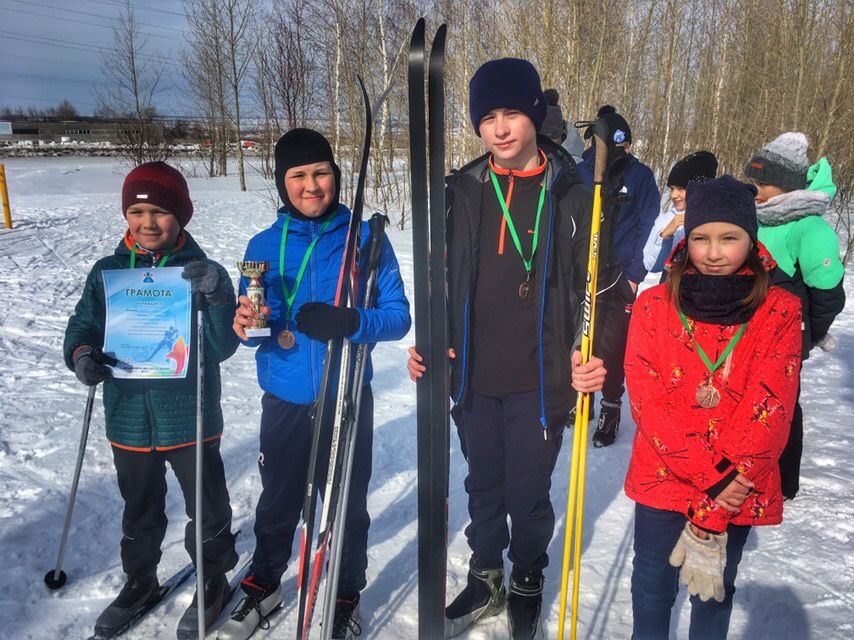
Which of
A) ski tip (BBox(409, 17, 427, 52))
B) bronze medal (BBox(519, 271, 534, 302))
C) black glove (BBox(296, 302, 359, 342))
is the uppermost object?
ski tip (BBox(409, 17, 427, 52))

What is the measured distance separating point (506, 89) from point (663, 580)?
158 cm

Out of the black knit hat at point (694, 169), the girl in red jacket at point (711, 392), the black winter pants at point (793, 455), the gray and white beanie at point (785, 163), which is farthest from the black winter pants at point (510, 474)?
the black knit hat at point (694, 169)

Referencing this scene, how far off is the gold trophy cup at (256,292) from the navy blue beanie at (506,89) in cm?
86

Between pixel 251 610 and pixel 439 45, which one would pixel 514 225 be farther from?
pixel 251 610

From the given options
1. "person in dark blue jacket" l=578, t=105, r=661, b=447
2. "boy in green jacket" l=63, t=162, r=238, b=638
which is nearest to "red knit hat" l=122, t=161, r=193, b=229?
"boy in green jacket" l=63, t=162, r=238, b=638

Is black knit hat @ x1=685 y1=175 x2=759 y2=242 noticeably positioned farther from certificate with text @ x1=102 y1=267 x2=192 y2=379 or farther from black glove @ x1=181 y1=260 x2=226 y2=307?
certificate with text @ x1=102 y1=267 x2=192 y2=379

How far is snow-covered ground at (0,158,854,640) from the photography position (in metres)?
2.28

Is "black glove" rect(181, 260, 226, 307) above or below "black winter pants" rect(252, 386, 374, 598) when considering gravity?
above

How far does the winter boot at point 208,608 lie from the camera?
2.14 metres

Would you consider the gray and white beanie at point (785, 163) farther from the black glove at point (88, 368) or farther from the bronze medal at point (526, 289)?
the black glove at point (88, 368)

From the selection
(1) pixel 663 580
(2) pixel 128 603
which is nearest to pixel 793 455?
(1) pixel 663 580

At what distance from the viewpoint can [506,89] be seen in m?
1.80

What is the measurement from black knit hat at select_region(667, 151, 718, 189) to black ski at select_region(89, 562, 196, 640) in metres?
3.40

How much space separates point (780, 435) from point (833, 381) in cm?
421
